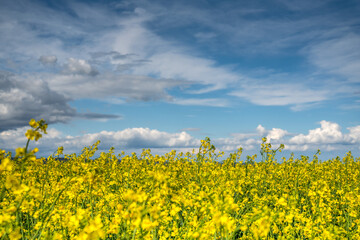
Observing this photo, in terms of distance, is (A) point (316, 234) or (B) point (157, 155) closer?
(A) point (316, 234)

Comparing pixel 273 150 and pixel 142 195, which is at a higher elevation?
pixel 273 150

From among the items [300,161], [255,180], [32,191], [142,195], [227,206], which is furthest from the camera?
[300,161]

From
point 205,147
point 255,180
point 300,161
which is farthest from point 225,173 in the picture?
point 300,161

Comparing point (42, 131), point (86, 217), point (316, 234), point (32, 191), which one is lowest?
point (316, 234)

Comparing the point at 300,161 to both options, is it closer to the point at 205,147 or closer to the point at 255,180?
the point at 255,180

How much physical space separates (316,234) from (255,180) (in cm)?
402

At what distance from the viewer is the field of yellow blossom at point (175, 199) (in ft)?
9.40

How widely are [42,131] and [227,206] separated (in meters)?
2.12

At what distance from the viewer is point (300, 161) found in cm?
1234

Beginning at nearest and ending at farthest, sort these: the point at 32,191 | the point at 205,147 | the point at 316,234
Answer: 1. the point at 32,191
2. the point at 316,234
3. the point at 205,147

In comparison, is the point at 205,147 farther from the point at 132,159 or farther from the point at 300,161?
the point at 300,161

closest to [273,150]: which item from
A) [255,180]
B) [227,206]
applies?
[255,180]

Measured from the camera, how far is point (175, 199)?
307 cm

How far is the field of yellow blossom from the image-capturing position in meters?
2.87
